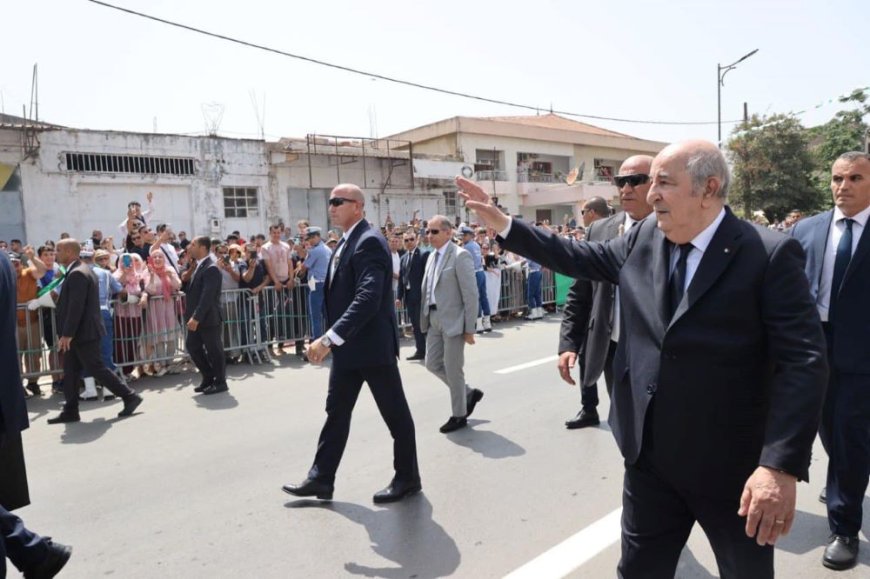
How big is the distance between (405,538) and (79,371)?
4847 mm

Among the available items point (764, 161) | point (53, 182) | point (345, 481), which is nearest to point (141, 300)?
point (345, 481)

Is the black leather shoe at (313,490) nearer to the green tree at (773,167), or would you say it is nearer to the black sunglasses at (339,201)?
the black sunglasses at (339,201)

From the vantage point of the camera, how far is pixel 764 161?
2817cm

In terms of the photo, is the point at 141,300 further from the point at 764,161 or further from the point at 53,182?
the point at 764,161

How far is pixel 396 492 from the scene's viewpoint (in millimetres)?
4371

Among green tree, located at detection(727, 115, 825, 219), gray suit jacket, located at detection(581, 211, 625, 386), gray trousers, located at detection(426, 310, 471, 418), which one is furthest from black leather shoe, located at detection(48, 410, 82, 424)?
green tree, located at detection(727, 115, 825, 219)

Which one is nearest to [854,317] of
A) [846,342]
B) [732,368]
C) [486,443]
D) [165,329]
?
[846,342]

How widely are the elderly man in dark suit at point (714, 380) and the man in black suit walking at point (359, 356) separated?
222 cm

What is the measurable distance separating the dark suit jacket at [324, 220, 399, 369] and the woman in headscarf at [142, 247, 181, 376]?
556 cm

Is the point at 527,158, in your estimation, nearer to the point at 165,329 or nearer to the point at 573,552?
the point at 165,329

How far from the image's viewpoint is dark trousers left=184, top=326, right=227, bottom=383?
8.01 meters

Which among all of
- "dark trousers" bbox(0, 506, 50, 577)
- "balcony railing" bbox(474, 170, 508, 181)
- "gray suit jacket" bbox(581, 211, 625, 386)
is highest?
"balcony railing" bbox(474, 170, 508, 181)

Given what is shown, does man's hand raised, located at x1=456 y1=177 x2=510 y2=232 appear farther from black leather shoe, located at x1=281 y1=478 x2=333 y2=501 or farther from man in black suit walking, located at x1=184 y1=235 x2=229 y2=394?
man in black suit walking, located at x1=184 y1=235 x2=229 y2=394

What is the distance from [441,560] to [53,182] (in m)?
20.8
